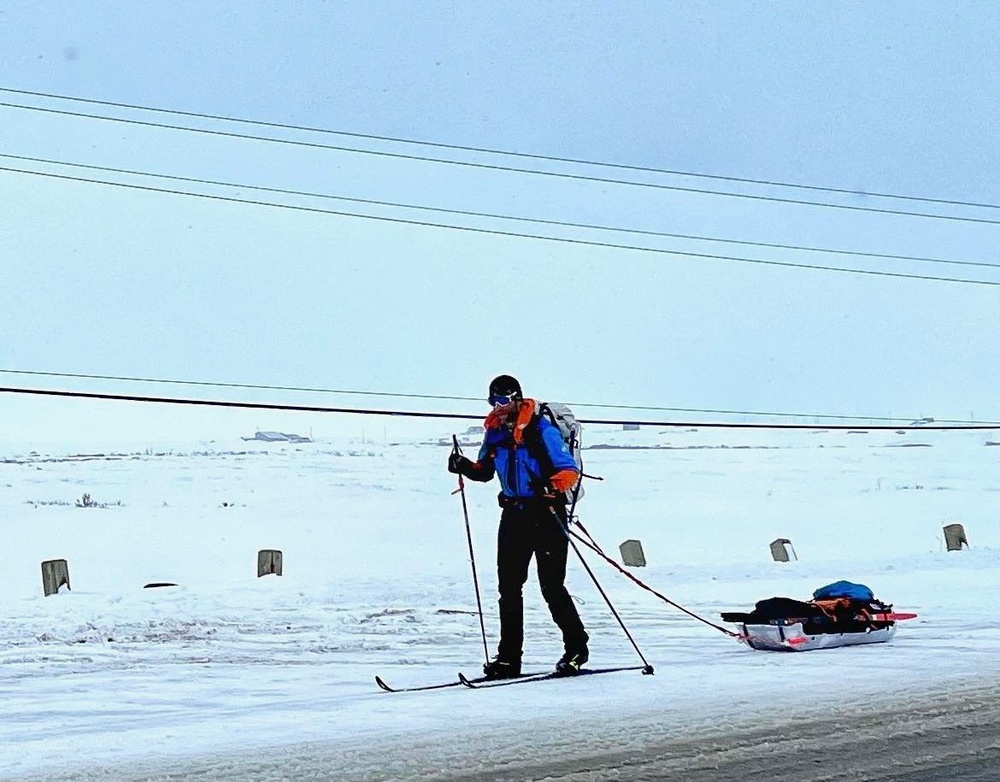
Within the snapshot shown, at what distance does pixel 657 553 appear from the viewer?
2186 centimetres

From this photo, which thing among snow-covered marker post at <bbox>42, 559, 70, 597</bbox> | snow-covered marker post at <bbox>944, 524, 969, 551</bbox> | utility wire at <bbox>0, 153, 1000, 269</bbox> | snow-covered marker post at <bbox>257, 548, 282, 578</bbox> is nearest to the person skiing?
snow-covered marker post at <bbox>42, 559, 70, 597</bbox>

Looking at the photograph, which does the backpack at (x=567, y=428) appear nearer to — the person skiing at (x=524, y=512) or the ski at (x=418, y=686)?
the person skiing at (x=524, y=512)

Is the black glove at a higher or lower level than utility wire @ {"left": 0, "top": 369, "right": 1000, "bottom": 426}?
lower

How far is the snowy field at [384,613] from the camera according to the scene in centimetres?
675

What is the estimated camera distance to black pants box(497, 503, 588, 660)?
28.0ft

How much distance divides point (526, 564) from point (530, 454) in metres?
0.70

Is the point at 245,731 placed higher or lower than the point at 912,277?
lower

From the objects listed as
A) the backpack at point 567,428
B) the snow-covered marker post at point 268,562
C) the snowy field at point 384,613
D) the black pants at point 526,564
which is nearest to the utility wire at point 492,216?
the snowy field at point 384,613

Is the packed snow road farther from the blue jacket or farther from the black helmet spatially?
the black helmet

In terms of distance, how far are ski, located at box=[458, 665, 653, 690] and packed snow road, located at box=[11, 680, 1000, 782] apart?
1.30 meters

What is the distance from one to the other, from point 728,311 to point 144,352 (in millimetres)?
7579

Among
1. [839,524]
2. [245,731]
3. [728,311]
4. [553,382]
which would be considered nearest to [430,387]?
[553,382]

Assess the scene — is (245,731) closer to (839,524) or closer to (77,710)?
(77,710)

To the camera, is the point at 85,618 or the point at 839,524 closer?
the point at 85,618
